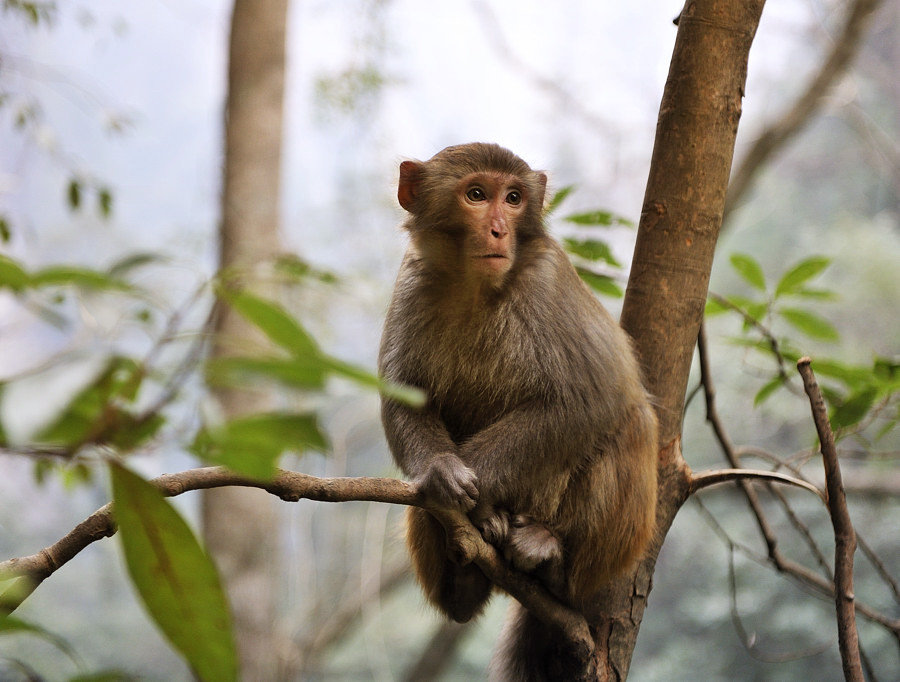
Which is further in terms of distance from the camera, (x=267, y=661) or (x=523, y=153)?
(x=267, y=661)

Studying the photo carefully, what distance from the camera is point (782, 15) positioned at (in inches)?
331

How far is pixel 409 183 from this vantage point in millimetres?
3088

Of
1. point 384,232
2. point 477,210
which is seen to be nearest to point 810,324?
point 477,210

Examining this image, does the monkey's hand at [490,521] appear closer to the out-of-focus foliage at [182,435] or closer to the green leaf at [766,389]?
the green leaf at [766,389]

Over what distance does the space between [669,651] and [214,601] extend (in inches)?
305

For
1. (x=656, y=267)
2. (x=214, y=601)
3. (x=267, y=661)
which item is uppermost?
(x=656, y=267)

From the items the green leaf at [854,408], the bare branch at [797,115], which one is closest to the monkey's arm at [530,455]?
the green leaf at [854,408]

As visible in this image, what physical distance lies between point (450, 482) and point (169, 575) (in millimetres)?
1570

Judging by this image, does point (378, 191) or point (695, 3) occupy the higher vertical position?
point (695, 3)

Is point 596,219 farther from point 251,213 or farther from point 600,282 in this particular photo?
point 251,213

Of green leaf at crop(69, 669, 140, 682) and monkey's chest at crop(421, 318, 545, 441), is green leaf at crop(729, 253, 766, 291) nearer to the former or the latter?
monkey's chest at crop(421, 318, 545, 441)

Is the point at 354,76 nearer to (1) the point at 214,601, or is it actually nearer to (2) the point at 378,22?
(2) the point at 378,22

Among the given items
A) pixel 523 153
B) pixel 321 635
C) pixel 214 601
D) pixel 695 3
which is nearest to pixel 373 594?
pixel 321 635

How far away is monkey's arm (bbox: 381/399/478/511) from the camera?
2.38 meters
